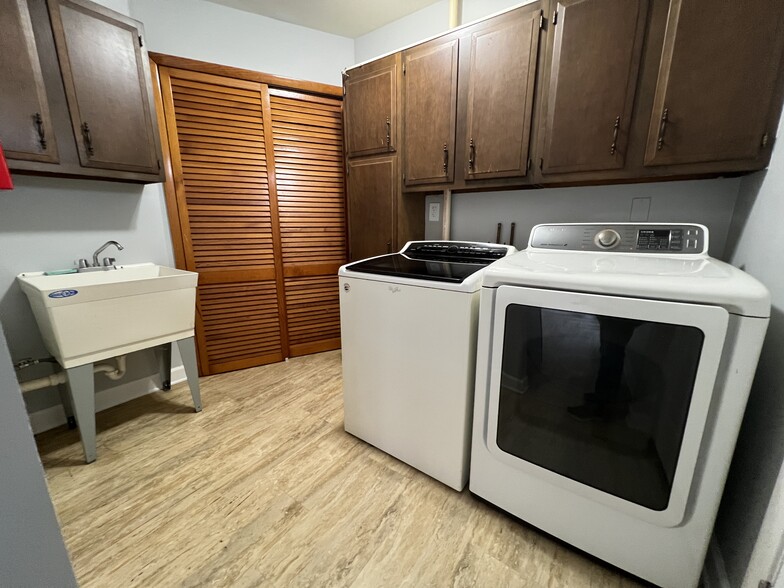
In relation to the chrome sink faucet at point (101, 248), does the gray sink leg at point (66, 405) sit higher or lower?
lower

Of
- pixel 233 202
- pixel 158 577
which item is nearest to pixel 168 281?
pixel 233 202

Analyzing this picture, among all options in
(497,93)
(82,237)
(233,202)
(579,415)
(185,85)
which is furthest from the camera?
(233,202)

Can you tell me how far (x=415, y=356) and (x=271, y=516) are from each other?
87 cm

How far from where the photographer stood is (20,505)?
529 millimetres

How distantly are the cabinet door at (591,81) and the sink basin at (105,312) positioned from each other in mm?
2049

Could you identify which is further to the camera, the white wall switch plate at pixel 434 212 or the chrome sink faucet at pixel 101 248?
the white wall switch plate at pixel 434 212

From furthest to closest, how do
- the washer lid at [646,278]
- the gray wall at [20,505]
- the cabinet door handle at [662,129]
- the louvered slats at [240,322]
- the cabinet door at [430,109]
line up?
the louvered slats at [240,322] < the cabinet door at [430,109] < the cabinet door handle at [662,129] < the washer lid at [646,278] < the gray wall at [20,505]

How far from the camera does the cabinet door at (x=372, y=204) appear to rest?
2029mm

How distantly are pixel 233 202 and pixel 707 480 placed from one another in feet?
8.98

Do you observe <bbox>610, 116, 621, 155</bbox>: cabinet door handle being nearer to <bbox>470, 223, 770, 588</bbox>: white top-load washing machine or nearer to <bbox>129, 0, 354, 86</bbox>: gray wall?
<bbox>470, 223, 770, 588</bbox>: white top-load washing machine

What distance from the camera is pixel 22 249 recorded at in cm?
164

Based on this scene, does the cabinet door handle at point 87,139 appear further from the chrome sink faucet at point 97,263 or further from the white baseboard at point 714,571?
the white baseboard at point 714,571

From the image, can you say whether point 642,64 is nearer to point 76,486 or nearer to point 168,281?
point 168,281

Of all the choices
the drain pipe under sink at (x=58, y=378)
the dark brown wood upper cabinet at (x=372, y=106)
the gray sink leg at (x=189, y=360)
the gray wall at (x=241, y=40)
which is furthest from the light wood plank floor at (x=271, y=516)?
the gray wall at (x=241, y=40)
